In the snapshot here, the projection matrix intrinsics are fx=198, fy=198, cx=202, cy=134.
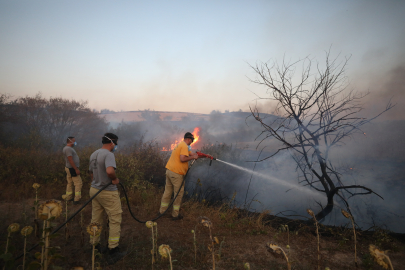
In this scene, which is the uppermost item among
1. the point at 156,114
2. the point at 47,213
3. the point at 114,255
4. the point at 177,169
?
the point at 156,114

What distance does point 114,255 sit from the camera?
3.40 meters

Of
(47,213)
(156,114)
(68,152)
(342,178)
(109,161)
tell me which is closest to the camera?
(47,213)

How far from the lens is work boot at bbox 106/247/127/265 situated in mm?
3309

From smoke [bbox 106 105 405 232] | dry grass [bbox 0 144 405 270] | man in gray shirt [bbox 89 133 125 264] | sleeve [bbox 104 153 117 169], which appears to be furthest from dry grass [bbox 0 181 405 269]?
sleeve [bbox 104 153 117 169]

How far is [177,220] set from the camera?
5.29 meters

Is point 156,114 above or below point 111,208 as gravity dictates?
above

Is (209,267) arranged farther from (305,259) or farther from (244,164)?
(244,164)

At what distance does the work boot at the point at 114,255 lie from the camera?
130 inches

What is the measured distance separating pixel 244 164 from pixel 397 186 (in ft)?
16.5

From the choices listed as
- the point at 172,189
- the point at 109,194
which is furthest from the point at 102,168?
the point at 172,189

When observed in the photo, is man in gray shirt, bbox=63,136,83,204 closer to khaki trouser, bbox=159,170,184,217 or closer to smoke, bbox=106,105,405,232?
khaki trouser, bbox=159,170,184,217

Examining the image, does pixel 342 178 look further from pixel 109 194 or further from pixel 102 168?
pixel 102 168

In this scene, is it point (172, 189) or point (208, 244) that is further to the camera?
point (172, 189)

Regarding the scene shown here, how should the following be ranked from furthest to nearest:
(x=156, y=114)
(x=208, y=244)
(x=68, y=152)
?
(x=156, y=114) < (x=68, y=152) < (x=208, y=244)
